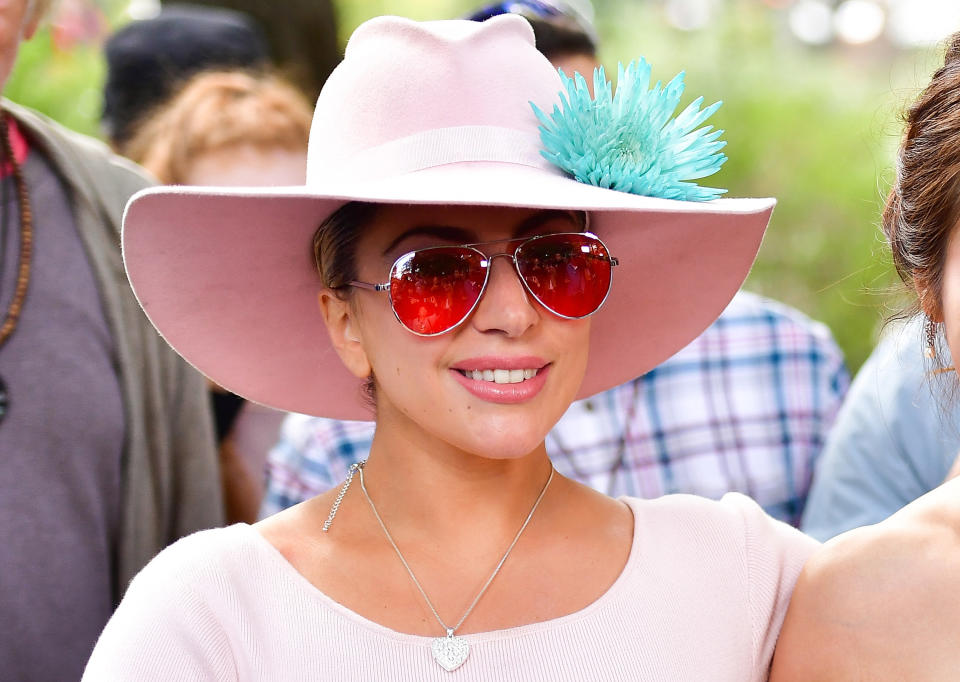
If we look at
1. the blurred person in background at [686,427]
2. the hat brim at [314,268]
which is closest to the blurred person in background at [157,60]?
the blurred person in background at [686,427]

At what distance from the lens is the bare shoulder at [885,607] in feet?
6.77

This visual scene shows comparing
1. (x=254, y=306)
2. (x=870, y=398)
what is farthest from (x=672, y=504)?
(x=870, y=398)

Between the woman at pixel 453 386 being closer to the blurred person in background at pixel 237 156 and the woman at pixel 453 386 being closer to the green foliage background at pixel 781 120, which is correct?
the blurred person in background at pixel 237 156

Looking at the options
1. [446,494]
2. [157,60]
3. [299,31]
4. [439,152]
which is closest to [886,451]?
[446,494]

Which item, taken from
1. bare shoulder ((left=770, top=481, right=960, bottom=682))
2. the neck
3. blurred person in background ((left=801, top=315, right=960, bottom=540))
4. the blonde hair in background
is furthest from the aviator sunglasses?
the blonde hair in background

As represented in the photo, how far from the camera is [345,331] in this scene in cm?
231

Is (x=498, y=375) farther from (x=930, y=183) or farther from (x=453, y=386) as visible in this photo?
(x=930, y=183)

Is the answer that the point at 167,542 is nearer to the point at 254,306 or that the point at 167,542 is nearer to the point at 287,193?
the point at 254,306

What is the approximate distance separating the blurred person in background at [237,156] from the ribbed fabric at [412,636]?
66.1 inches

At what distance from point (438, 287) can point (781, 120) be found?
5598 millimetres

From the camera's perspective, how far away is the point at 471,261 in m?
2.07

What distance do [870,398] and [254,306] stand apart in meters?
1.76

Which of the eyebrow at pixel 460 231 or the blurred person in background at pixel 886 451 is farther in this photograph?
the blurred person in background at pixel 886 451

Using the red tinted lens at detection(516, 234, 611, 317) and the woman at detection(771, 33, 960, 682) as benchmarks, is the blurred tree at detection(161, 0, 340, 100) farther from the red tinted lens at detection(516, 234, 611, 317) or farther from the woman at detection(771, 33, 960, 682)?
the woman at detection(771, 33, 960, 682)
